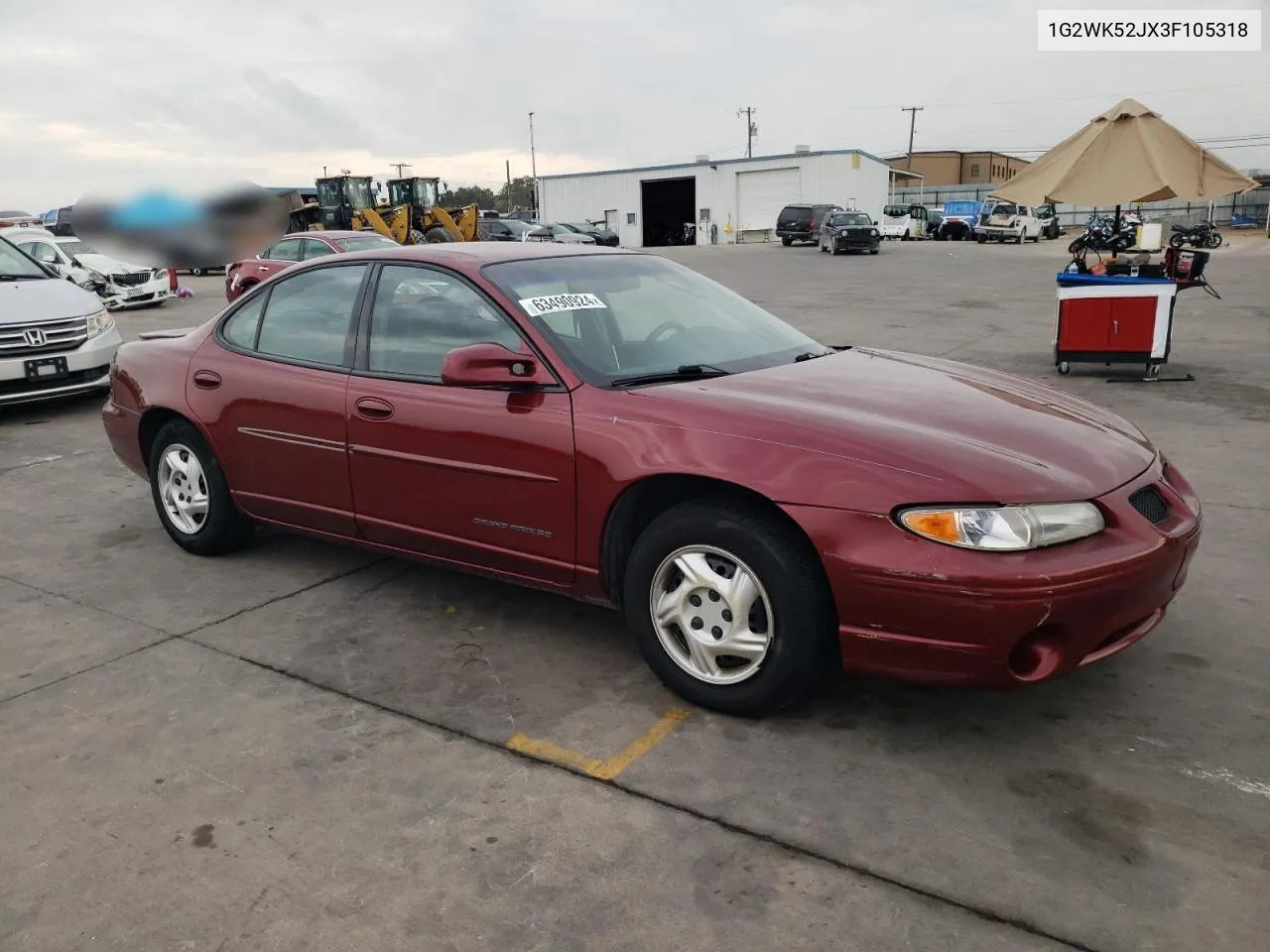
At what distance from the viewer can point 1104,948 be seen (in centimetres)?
216

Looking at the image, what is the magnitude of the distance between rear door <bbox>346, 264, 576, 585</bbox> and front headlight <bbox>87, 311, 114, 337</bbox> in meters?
5.81

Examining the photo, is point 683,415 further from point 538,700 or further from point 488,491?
point 538,700

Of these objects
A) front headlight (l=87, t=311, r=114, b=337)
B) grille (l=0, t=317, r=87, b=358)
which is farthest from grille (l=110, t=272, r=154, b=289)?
grille (l=0, t=317, r=87, b=358)

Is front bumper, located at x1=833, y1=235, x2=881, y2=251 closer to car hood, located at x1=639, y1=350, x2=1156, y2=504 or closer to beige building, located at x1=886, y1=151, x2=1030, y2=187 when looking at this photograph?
car hood, located at x1=639, y1=350, x2=1156, y2=504

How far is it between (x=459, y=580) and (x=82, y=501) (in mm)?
2931

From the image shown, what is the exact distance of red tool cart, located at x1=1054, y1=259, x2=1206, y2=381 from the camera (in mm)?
9164

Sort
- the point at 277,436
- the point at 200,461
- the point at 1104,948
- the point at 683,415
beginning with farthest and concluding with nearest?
the point at 200,461
the point at 277,436
the point at 683,415
the point at 1104,948

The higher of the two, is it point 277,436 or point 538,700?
point 277,436

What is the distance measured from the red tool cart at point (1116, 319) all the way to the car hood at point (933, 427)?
248 inches

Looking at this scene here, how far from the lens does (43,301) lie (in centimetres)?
836

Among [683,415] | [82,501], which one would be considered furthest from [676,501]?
[82,501]

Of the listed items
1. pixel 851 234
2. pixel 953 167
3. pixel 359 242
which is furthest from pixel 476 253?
pixel 953 167

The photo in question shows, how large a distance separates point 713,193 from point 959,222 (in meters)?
13.4

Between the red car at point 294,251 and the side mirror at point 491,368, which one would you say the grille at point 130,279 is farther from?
the side mirror at point 491,368
